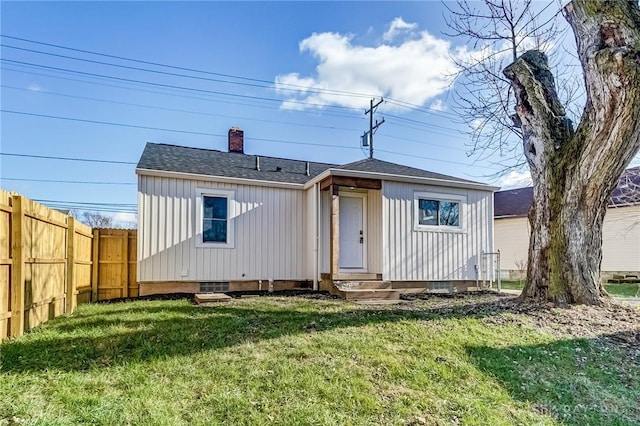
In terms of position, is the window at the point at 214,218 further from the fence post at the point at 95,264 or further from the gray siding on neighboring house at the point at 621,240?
the gray siding on neighboring house at the point at 621,240

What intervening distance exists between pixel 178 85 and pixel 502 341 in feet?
53.5

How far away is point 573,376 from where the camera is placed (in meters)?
4.19

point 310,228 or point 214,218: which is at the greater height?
point 214,218

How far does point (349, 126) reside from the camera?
19672 millimetres

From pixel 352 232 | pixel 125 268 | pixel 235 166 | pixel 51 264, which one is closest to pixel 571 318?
pixel 352 232

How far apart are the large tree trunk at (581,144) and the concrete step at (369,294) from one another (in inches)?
101

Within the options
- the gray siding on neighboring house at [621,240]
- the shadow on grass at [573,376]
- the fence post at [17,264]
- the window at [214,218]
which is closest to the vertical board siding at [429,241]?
the window at [214,218]

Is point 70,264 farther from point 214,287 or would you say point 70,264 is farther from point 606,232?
point 606,232

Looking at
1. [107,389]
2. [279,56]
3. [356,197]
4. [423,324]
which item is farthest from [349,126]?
[107,389]

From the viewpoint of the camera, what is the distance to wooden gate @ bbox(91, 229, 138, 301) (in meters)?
8.59

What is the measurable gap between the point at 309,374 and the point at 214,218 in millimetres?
6565

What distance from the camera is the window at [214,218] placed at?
935 cm

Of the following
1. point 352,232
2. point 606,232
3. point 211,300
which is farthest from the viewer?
point 606,232

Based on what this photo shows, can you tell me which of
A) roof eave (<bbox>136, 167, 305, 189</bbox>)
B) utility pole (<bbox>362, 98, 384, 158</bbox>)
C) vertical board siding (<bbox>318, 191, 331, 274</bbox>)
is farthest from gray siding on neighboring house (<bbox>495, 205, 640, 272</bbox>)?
roof eave (<bbox>136, 167, 305, 189</bbox>)
